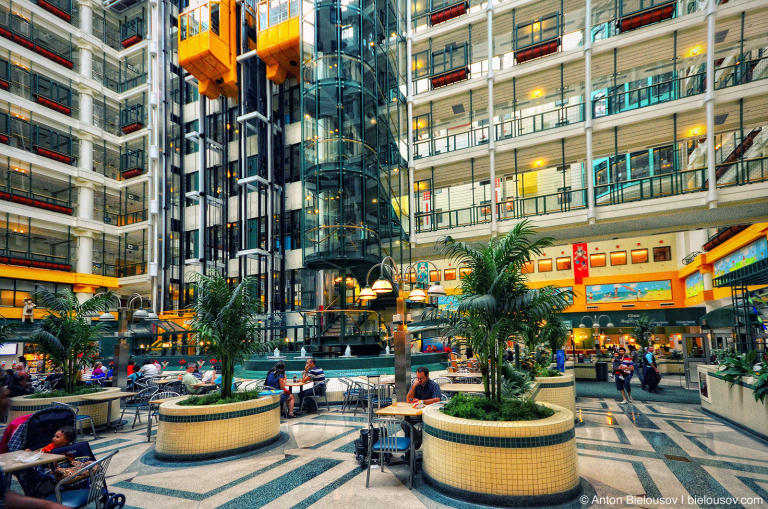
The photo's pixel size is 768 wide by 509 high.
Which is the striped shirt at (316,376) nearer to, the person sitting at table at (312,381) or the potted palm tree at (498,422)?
the person sitting at table at (312,381)

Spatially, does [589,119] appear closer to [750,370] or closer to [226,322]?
[750,370]

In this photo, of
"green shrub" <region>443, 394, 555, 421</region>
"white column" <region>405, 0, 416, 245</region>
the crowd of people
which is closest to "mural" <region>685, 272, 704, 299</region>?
the crowd of people

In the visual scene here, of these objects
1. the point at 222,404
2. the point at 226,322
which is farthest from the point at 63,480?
the point at 226,322

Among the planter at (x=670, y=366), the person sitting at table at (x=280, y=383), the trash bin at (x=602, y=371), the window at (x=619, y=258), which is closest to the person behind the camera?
the person sitting at table at (x=280, y=383)

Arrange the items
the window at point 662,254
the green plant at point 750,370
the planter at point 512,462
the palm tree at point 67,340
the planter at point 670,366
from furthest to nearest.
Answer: the window at point 662,254 → the planter at point 670,366 → the palm tree at point 67,340 → the green plant at point 750,370 → the planter at point 512,462

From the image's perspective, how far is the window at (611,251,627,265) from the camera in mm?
27594

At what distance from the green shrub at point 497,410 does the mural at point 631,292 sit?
2412 cm

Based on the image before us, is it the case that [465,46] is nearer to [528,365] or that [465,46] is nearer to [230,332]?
[528,365]

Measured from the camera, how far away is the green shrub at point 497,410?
5767mm

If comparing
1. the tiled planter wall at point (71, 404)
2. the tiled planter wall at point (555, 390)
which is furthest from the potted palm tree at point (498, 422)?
the tiled planter wall at point (71, 404)

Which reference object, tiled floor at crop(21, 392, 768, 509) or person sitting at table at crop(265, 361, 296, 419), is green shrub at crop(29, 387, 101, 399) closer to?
tiled floor at crop(21, 392, 768, 509)

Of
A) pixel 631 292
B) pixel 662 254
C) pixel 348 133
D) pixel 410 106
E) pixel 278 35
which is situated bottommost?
pixel 631 292

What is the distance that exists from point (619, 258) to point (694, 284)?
4.84m

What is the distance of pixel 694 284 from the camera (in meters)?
23.4
